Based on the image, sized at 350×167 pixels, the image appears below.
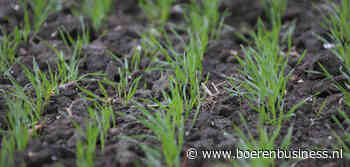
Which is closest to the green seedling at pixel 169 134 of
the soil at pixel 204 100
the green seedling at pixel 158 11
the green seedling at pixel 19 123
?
the soil at pixel 204 100

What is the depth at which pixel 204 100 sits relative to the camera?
7.43ft

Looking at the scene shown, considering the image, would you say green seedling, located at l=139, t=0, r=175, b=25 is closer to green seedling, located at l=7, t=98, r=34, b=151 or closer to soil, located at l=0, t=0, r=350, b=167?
soil, located at l=0, t=0, r=350, b=167

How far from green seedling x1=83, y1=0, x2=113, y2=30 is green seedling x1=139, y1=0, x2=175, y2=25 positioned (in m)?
0.32

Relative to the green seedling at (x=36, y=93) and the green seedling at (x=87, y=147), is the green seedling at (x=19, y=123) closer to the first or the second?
the green seedling at (x=36, y=93)

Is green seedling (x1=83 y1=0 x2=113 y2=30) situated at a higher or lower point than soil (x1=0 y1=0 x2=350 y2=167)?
higher

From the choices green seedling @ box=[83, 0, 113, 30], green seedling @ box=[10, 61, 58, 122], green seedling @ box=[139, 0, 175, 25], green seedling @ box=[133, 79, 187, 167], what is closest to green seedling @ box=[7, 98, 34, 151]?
green seedling @ box=[10, 61, 58, 122]

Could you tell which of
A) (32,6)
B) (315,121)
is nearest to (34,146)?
(315,121)

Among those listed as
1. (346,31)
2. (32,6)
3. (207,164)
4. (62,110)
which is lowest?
(207,164)

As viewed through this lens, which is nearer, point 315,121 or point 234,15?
point 315,121

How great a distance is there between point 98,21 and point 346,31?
1.89 metres

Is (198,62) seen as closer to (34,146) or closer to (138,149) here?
(138,149)

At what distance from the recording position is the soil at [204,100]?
186cm

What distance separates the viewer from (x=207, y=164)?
1822 millimetres

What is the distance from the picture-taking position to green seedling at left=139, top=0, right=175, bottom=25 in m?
3.26
